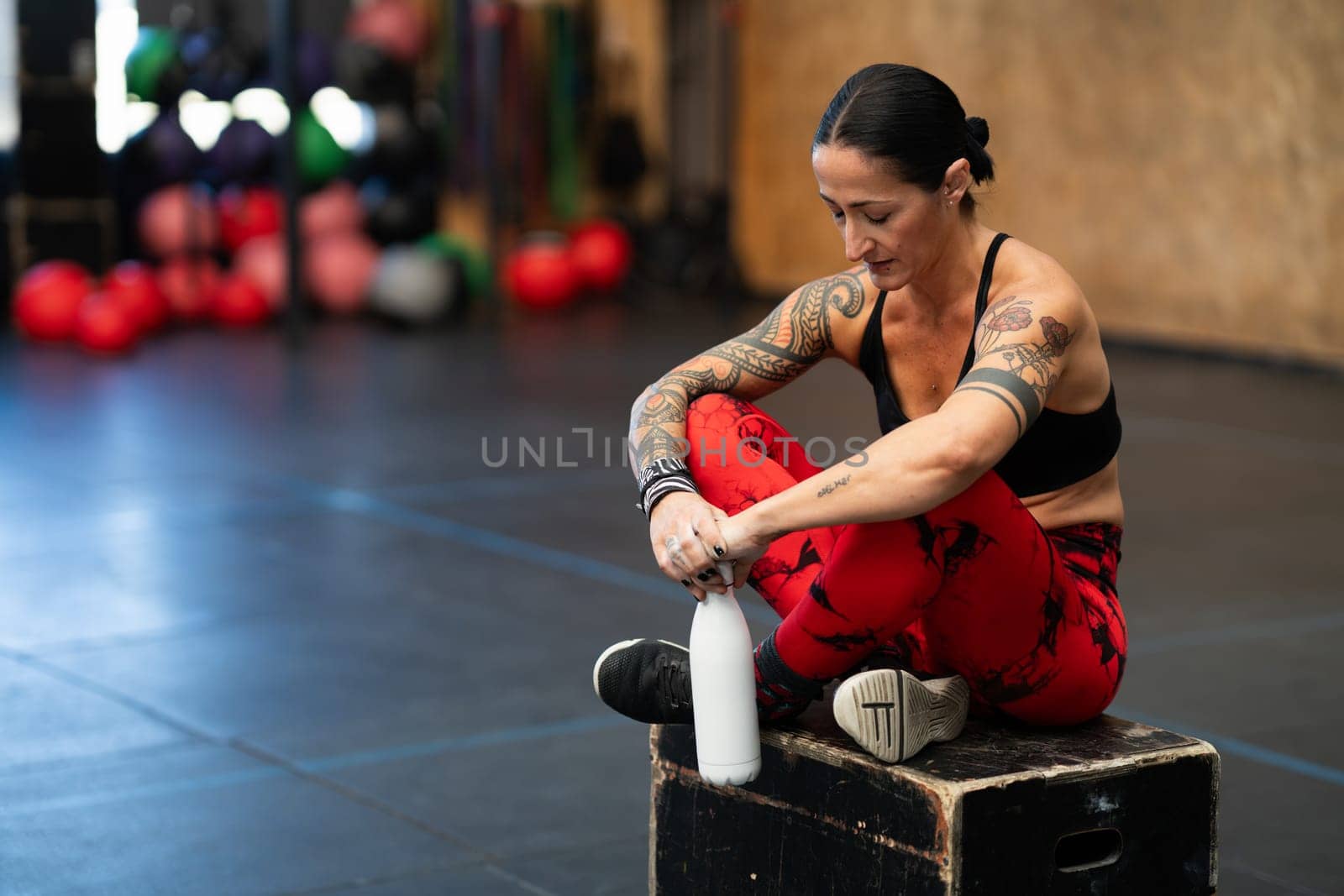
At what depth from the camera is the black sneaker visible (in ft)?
6.57

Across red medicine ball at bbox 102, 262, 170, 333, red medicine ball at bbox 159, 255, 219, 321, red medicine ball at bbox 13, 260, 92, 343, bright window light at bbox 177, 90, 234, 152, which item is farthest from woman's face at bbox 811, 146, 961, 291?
bright window light at bbox 177, 90, 234, 152

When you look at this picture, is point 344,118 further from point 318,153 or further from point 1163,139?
point 1163,139

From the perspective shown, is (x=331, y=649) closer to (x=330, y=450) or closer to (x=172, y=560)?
(x=172, y=560)

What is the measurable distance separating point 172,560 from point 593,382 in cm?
300

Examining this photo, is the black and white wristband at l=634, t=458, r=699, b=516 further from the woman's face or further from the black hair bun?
the black hair bun

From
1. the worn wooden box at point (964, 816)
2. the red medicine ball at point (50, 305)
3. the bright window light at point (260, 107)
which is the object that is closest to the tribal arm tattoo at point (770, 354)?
the worn wooden box at point (964, 816)

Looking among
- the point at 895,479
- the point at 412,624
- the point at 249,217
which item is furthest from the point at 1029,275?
the point at 249,217

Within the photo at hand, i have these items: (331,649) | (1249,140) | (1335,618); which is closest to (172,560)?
(331,649)

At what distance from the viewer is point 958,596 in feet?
6.13

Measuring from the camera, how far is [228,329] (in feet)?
27.5

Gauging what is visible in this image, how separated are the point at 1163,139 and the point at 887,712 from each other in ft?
21.6

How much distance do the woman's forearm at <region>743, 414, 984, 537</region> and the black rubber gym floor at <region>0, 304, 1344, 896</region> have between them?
0.75 meters

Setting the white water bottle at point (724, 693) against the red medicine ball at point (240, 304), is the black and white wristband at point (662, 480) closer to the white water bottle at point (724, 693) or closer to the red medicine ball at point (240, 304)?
the white water bottle at point (724, 693)

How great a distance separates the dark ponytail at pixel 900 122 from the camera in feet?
6.33
